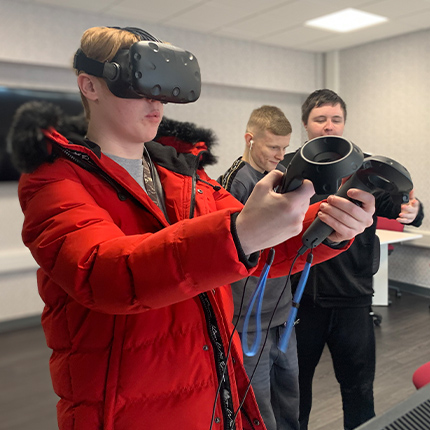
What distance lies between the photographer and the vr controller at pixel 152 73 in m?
0.83

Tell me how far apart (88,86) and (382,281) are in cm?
388

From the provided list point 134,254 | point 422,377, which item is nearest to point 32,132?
point 134,254

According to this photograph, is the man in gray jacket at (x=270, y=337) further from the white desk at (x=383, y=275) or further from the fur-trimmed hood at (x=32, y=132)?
the white desk at (x=383, y=275)

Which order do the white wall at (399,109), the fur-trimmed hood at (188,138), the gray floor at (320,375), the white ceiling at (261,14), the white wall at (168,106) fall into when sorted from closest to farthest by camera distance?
the fur-trimmed hood at (188,138), the gray floor at (320,375), the white wall at (168,106), the white ceiling at (261,14), the white wall at (399,109)

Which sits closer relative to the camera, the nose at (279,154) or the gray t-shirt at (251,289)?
the gray t-shirt at (251,289)

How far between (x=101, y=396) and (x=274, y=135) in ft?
4.60

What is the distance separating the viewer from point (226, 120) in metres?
5.30

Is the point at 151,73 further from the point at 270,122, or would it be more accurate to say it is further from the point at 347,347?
the point at 347,347

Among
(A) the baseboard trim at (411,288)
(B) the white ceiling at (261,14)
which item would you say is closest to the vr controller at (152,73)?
(B) the white ceiling at (261,14)

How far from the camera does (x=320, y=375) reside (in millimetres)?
3080

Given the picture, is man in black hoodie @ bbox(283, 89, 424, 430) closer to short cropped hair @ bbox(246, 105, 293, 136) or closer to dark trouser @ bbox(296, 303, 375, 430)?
dark trouser @ bbox(296, 303, 375, 430)

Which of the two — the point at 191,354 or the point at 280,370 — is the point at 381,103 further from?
the point at 191,354

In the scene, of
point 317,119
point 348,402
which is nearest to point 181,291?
point 317,119

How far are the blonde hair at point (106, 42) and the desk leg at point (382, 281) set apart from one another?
3.80 meters
